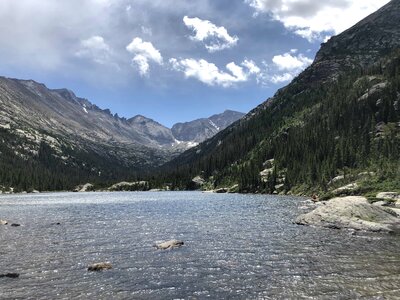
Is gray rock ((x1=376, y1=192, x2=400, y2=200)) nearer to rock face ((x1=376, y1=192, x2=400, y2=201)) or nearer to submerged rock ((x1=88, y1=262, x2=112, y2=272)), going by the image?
rock face ((x1=376, y1=192, x2=400, y2=201))

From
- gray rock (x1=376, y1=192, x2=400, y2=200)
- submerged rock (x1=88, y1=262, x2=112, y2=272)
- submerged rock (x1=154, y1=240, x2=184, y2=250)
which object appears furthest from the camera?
gray rock (x1=376, y1=192, x2=400, y2=200)

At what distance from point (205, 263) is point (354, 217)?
98.5ft

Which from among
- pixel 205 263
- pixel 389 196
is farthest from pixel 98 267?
pixel 389 196

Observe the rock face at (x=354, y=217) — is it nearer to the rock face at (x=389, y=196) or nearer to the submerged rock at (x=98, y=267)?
the rock face at (x=389, y=196)

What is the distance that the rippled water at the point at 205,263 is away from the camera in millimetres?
27562

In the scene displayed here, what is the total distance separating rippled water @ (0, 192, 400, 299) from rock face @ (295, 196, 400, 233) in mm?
3144

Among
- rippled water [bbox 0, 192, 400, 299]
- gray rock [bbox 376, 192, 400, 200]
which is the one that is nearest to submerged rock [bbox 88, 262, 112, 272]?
rippled water [bbox 0, 192, 400, 299]

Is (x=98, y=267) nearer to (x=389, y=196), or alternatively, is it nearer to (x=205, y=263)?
(x=205, y=263)

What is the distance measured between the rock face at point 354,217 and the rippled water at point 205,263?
3144 millimetres

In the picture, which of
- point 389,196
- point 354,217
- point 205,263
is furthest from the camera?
point 389,196

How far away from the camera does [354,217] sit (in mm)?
56656

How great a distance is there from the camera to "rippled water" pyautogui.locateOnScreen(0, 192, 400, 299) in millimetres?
27562

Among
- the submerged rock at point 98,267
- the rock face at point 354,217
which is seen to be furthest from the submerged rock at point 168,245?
the rock face at point 354,217

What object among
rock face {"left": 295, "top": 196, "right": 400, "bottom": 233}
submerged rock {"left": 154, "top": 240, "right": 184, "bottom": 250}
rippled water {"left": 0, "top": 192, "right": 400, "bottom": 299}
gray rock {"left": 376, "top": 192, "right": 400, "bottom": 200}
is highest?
gray rock {"left": 376, "top": 192, "right": 400, "bottom": 200}
